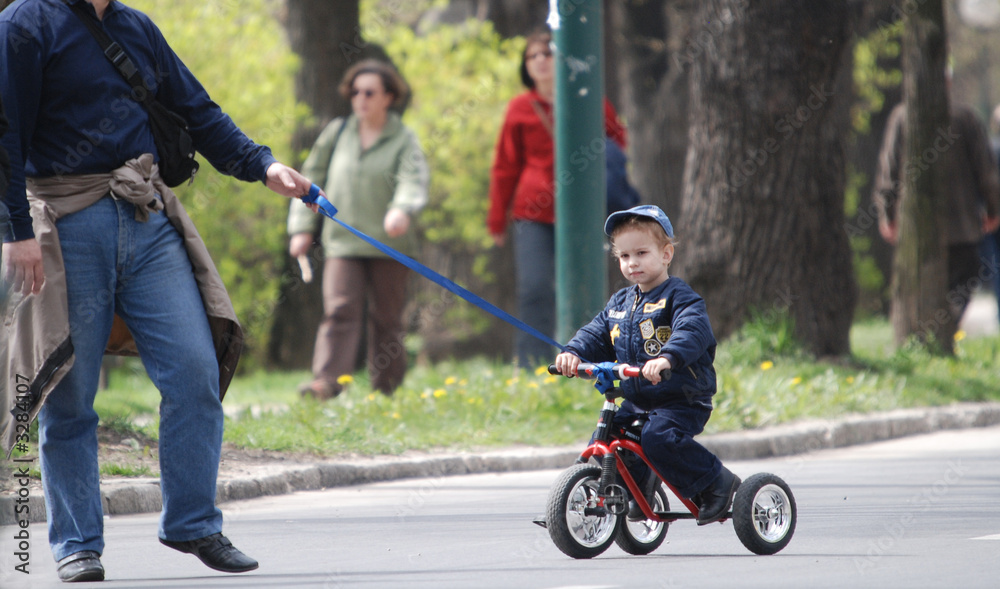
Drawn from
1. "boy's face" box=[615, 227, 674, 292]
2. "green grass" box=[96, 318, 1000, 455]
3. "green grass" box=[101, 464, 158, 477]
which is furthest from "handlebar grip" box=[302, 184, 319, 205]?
"green grass" box=[96, 318, 1000, 455]

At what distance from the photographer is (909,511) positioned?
18.9 ft

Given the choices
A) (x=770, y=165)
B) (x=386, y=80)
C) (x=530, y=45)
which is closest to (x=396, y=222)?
(x=386, y=80)

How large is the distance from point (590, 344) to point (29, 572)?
6.37 feet

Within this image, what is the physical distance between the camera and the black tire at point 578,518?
4461 mm

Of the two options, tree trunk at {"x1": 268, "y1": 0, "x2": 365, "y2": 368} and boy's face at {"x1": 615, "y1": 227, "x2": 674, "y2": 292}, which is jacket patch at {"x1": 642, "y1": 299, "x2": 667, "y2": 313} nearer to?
boy's face at {"x1": 615, "y1": 227, "x2": 674, "y2": 292}

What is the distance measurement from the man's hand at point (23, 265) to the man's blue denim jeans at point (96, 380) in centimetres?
17

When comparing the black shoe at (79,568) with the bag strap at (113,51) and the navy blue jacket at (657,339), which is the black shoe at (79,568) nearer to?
the bag strap at (113,51)

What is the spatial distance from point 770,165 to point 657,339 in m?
5.29

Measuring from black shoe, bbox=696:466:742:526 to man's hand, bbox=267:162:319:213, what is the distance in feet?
5.35

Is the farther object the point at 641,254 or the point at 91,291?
the point at 641,254

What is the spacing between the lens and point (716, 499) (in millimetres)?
4637

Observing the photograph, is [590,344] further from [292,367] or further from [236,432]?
[292,367]

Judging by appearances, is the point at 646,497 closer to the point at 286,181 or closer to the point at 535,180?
the point at 286,181

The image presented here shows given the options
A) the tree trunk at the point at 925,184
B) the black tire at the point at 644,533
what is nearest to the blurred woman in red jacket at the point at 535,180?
the tree trunk at the point at 925,184
